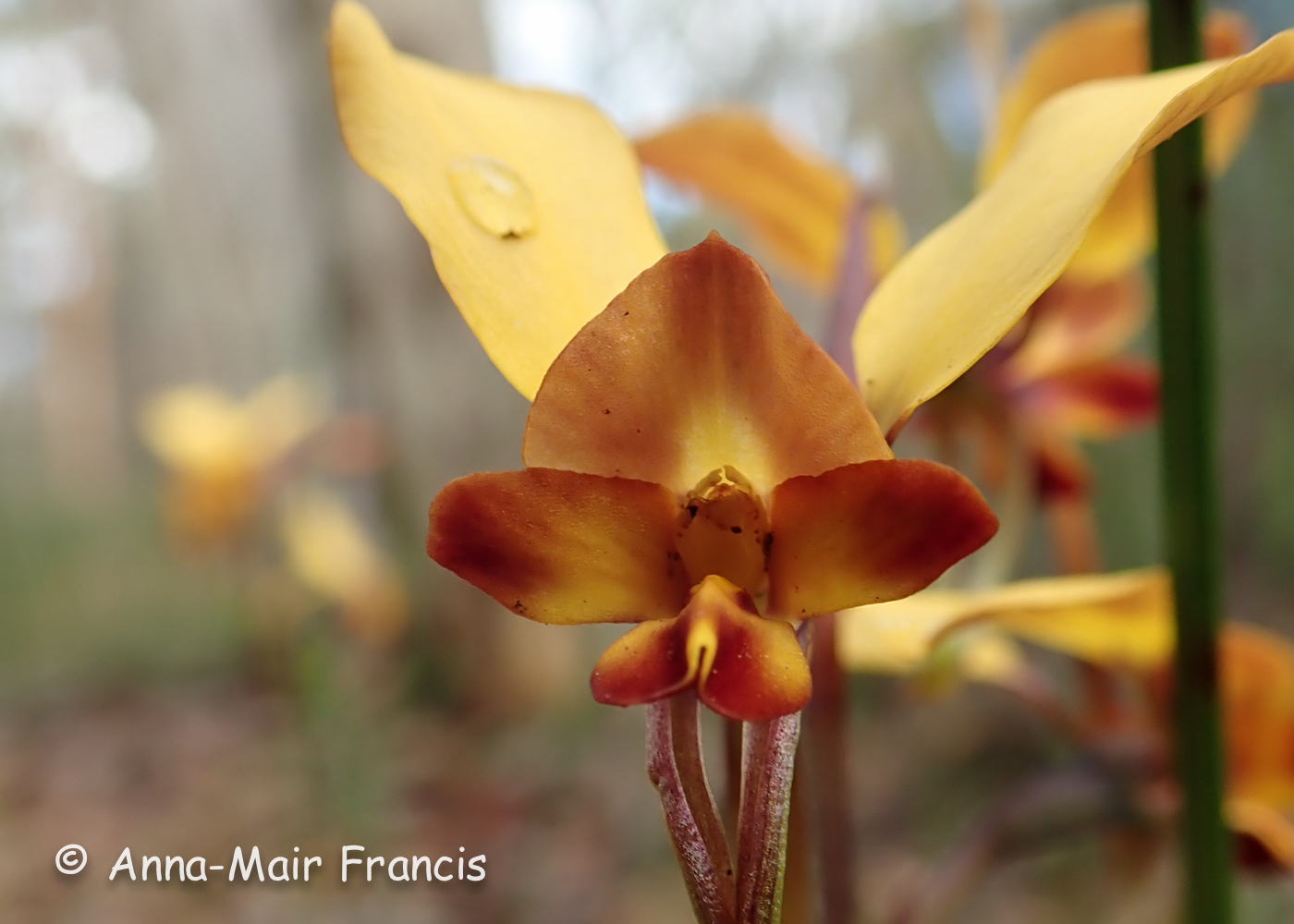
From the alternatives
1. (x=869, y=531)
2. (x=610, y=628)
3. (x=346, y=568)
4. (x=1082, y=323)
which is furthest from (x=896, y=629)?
(x=346, y=568)

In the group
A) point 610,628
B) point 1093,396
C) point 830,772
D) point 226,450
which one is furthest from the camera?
point 610,628

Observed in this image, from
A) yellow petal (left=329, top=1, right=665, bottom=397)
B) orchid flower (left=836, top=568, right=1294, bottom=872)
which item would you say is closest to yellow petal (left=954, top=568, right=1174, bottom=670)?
orchid flower (left=836, top=568, right=1294, bottom=872)

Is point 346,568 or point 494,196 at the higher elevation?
point 346,568

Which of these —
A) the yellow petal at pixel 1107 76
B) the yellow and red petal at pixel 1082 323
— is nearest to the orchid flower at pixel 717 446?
the yellow petal at pixel 1107 76

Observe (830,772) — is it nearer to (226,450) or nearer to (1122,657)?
(1122,657)

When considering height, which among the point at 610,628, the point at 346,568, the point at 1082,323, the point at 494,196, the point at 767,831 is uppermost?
the point at 346,568

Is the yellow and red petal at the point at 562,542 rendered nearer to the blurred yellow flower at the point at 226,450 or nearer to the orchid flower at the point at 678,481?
the orchid flower at the point at 678,481

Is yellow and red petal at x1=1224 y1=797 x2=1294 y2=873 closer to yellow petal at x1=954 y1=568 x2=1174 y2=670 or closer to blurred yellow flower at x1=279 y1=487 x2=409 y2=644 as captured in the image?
yellow petal at x1=954 y1=568 x2=1174 y2=670
